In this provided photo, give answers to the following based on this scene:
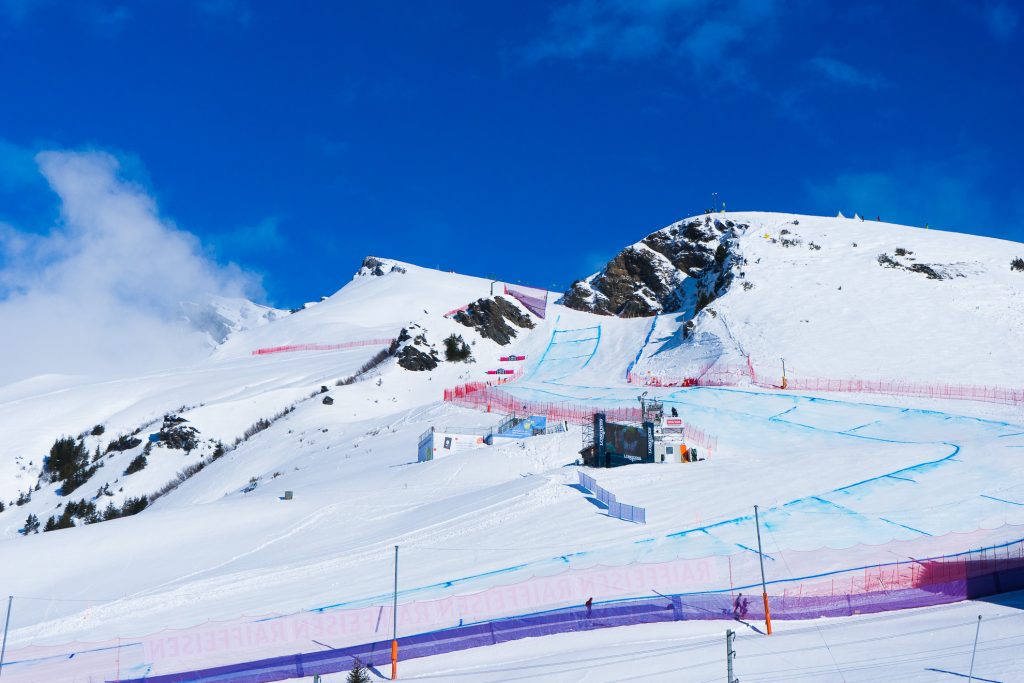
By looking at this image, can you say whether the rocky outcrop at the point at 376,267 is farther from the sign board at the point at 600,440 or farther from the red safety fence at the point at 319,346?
the sign board at the point at 600,440

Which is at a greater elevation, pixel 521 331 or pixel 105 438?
pixel 521 331

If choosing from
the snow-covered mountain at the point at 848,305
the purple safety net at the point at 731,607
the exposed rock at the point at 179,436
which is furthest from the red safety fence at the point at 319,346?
the purple safety net at the point at 731,607

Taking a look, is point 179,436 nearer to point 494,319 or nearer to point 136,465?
point 136,465

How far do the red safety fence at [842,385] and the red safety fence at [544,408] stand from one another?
7572 millimetres

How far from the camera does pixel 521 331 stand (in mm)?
77625

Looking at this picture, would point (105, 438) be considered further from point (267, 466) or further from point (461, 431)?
point (461, 431)

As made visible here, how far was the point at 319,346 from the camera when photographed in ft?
291

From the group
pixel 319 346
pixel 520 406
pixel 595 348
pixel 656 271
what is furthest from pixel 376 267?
pixel 520 406

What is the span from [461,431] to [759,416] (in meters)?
15.7

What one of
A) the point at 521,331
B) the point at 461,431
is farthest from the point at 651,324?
the point at 461,431

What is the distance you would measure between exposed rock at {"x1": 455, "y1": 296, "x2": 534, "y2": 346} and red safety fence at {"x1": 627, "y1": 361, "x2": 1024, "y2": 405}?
22130 millimetres

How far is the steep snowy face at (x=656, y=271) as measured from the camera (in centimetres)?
8238

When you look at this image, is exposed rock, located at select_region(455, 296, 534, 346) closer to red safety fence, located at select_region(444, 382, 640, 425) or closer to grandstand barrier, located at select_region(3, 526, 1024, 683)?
red safety fence, located at select_region(444, 382, 640, 425)

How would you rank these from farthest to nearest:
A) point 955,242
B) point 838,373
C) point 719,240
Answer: point 719,240
point 955,242
point 838,373
